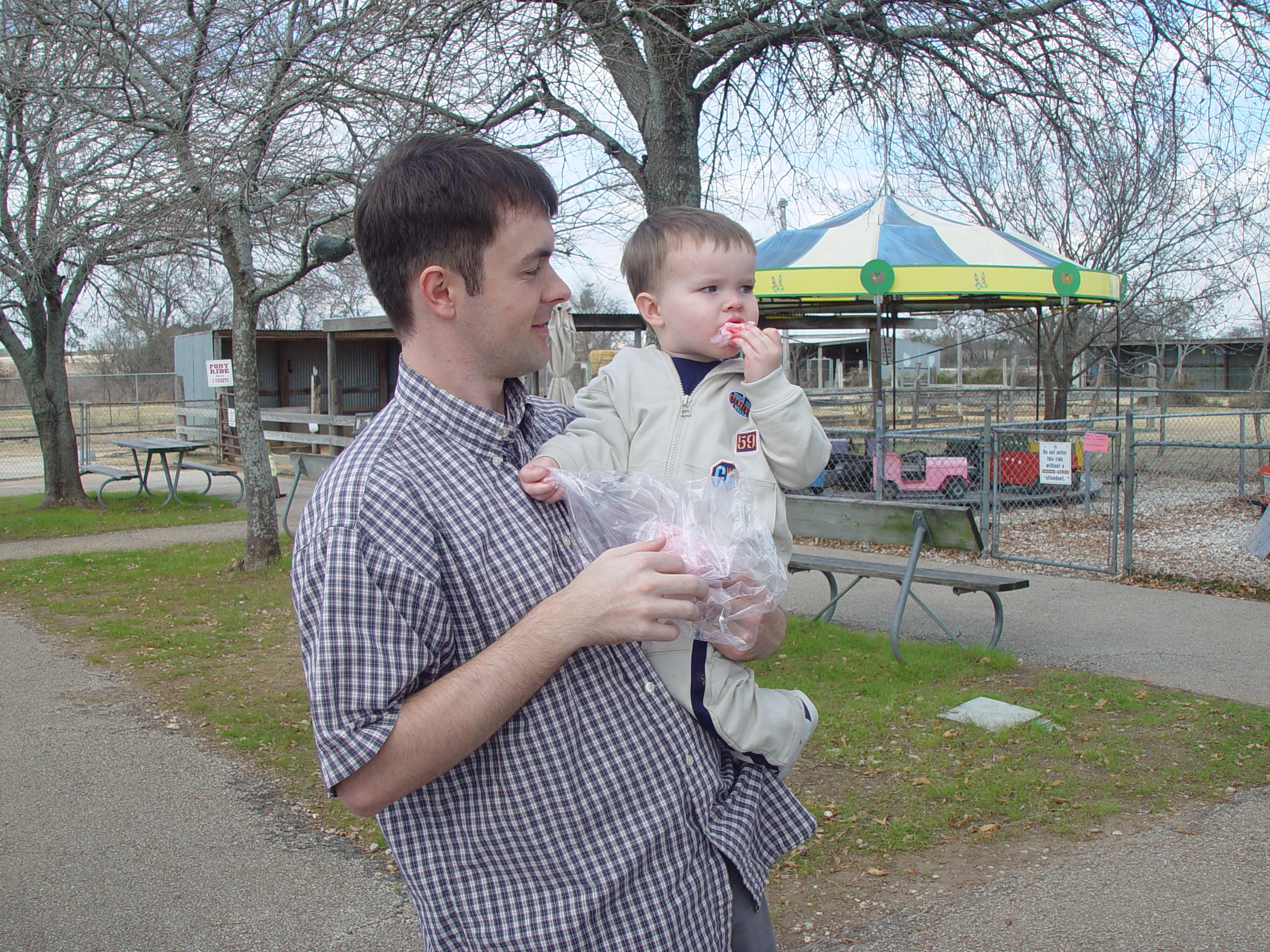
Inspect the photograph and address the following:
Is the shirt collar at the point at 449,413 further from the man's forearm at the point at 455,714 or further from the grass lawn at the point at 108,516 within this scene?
the grass lawn at the point at 108,516

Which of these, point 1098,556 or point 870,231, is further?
point 870,231

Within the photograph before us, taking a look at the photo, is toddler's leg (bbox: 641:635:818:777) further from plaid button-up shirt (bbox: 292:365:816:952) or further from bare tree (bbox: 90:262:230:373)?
bare tree (bbox: 90:262:230:373)

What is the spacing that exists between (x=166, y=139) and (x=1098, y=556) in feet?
28.9

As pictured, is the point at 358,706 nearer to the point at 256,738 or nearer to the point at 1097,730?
the point at 256,738

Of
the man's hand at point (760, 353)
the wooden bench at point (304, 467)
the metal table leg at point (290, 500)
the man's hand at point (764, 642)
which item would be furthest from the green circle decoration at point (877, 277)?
the man's hand at point (764, 642)

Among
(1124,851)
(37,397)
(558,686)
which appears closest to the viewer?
(558,686)

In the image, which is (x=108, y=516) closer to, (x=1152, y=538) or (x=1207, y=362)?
(x=1152, y=538)

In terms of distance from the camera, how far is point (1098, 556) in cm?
1018

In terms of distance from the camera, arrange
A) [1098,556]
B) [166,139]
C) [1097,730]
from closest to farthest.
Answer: [1097,730] < [166,139] < [1098,556]

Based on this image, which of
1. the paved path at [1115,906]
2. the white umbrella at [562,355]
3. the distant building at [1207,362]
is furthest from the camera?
the distant building at [1207,362]

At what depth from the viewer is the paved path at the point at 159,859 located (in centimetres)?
342

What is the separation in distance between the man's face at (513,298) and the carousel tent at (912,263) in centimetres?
1021

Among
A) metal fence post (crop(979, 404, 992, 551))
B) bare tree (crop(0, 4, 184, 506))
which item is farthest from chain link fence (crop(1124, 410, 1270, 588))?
bare tree (crop(0, 4, 184, 506))

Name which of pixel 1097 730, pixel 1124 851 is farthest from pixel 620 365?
pixel 1097 730
